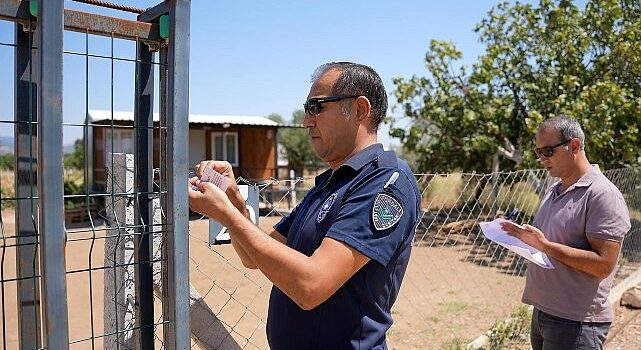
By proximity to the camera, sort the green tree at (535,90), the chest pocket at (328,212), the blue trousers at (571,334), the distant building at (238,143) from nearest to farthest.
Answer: the chest pocket at (328,212), the blue trousers at (571,334), the green tree at (535,90), the distant building at (238,143)

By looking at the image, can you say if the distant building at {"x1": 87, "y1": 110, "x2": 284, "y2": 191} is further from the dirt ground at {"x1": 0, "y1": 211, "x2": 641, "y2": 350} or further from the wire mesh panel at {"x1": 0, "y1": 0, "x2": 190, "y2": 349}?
the wire mesh panel at {"x1": 0, "y1": 0, "x2": 190, "y2": 349}

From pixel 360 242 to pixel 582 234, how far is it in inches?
69.1

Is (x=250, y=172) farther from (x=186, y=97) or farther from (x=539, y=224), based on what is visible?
(x=186, y=97)

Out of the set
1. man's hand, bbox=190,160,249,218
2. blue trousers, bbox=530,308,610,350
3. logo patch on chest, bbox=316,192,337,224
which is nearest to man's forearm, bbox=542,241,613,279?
blue trousers, bbox=530,308,610,350

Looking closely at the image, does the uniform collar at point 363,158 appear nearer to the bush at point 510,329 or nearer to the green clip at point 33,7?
the green clip at point 33,7

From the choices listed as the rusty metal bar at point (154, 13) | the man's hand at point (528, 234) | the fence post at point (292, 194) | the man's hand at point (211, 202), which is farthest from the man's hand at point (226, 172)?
the fence post at point (292, 194)

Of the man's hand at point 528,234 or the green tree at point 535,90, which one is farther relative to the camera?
the green tree at point 535,90

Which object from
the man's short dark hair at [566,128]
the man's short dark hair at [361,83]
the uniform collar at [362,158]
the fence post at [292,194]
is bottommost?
the fence post at [292,194]

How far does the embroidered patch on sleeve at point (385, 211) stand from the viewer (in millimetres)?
1687

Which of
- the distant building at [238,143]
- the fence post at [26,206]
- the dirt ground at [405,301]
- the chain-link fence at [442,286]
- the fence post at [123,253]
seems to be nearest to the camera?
the fence post at [26,206]

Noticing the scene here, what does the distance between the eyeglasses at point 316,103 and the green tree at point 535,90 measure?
10055 millimetres

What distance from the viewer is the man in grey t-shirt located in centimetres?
285

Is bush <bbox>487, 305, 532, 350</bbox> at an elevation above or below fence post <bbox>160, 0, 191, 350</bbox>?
below

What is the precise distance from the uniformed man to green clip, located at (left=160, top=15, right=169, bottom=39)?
397mm
